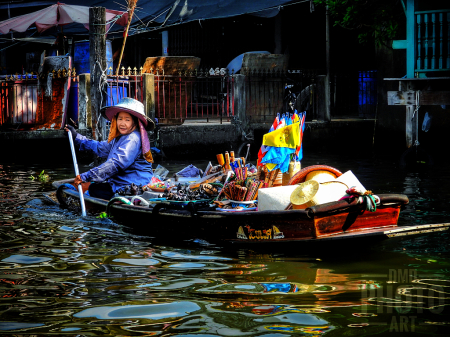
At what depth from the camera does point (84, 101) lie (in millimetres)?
13445

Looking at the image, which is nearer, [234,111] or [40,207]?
[40,207]

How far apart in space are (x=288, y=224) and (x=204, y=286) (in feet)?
4.14

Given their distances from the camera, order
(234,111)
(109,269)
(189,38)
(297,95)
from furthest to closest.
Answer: (189,38) → (297,95) → (234,111) → (109,269)

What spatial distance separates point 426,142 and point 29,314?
13.0 m

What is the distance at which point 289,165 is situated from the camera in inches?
270

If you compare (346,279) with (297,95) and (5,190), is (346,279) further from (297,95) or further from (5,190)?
(297,95)

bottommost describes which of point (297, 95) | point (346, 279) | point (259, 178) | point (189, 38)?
point (346, 279)

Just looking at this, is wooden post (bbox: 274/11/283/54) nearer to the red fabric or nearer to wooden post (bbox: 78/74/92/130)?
the red fabric

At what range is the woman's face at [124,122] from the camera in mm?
7793

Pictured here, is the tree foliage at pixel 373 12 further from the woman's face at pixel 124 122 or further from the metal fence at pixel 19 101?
the woman's face at pixel 124 122

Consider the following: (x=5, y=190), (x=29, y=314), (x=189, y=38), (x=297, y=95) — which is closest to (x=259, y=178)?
(x=29, y=314)

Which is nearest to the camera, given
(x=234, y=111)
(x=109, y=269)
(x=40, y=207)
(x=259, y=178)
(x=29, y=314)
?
(x=29, y=314)

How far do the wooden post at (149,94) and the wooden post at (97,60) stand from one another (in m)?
1.43

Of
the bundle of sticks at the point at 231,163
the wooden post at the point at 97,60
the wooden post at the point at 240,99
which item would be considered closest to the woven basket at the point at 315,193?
the bundle of sticks at the point at 231,163
